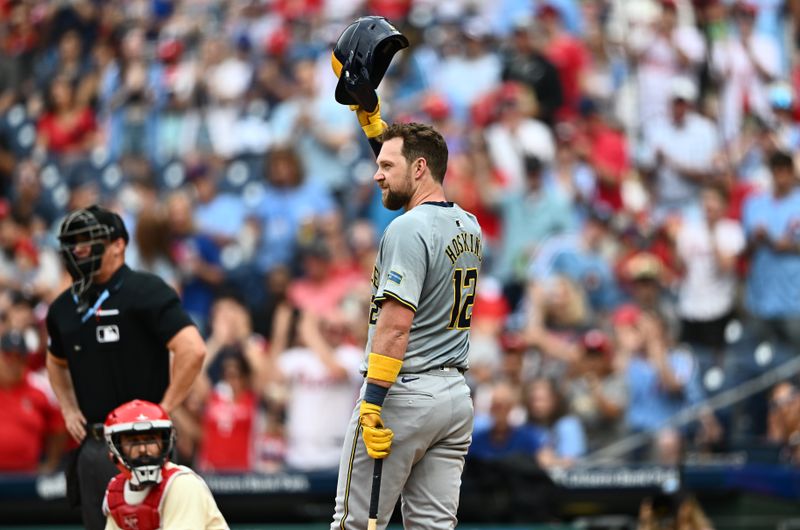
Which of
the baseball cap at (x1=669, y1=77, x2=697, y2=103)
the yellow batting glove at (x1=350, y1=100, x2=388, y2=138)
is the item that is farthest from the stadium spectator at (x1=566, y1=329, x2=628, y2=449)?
the yellow batting glove at (x1=350, y1=100, x2=388, y2=138)

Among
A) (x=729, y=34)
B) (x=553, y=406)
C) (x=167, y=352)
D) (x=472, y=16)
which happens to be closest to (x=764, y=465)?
(x=553, y=406)

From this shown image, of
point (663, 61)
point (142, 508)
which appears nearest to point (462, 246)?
point (142, 508)

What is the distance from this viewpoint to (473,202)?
13.5 m

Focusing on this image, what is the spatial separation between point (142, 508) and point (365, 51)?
2148 mm

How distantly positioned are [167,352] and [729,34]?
989cm

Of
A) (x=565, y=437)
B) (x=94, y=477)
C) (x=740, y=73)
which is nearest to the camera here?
(x=94, y=477)

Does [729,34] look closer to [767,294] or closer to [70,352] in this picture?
[767,294]

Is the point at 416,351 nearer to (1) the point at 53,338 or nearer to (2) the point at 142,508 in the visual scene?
(2) the point at 142,508

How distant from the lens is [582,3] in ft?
53.5

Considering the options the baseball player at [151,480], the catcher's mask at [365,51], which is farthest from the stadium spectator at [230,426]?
the catcher's mask at [365,51]

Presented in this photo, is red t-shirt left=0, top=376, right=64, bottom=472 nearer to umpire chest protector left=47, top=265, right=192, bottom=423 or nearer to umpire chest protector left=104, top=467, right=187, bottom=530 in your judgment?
umpire chest protector left=47, top=265, right=192, bottom=423

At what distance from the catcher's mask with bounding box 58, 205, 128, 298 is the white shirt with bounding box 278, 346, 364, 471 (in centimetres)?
489

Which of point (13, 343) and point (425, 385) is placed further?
point (13, 343)

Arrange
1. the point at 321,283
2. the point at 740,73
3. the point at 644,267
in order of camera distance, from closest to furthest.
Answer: the point at 644,267, the point at 321,283, the point at 740,73
